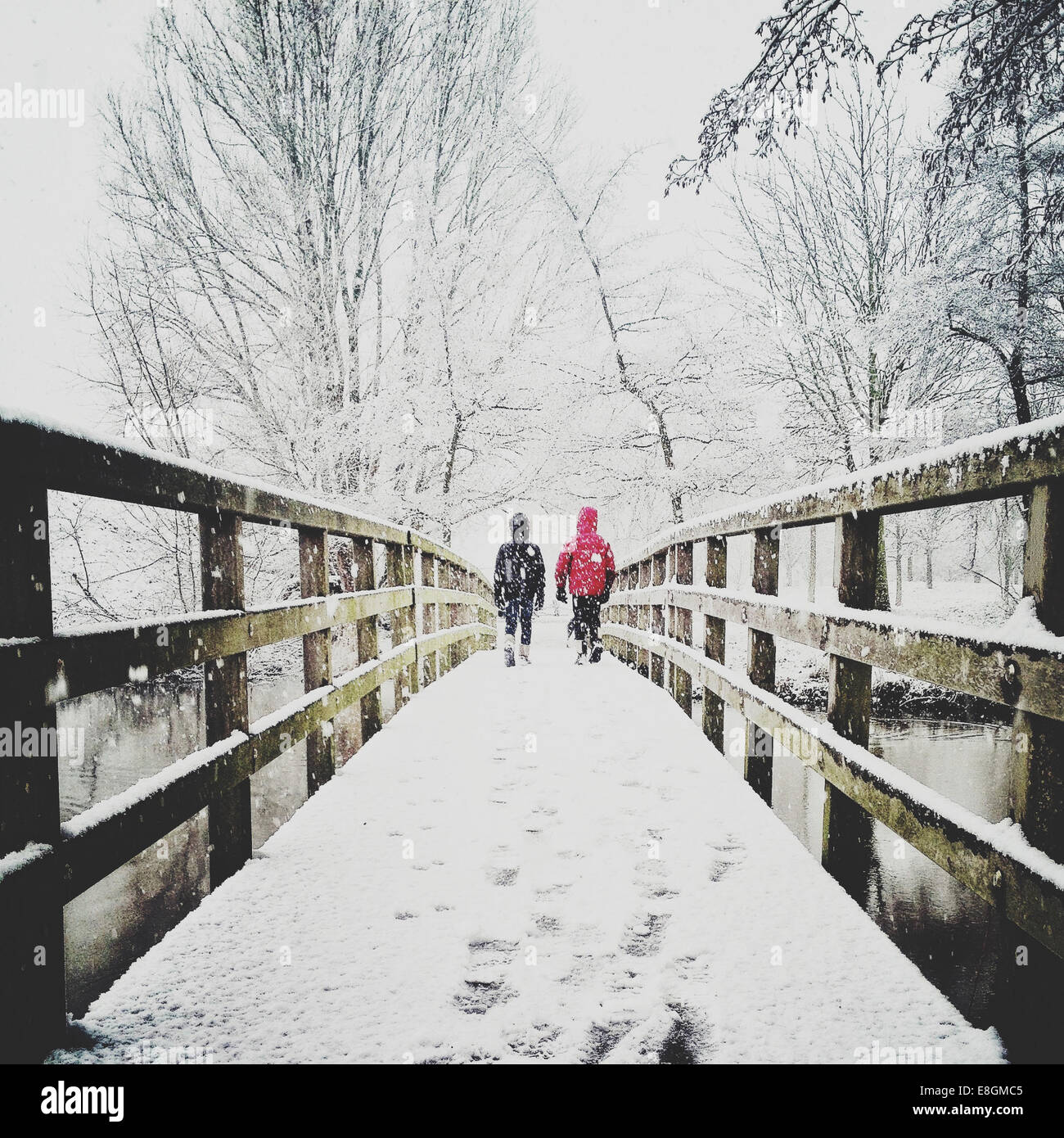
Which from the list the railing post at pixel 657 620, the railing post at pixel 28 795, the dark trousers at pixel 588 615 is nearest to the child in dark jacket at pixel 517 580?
the dark trousers at pixel 588 615

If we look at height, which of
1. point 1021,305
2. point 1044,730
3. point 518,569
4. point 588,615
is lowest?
point 588,615

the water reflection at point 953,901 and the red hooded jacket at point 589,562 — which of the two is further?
the red hooded jacket at point 589,562

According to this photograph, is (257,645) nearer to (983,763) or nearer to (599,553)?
(599,553)

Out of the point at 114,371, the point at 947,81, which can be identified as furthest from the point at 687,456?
the point at 114,371

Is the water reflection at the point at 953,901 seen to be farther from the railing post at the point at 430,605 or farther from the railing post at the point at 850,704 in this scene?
the railing post at the point at 430,605

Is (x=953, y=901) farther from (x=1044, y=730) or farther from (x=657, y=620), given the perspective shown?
(x=1044, y=730)

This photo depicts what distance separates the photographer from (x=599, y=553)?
8359mm

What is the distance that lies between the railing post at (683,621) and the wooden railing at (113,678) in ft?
8.87

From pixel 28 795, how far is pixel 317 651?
1.91 metres

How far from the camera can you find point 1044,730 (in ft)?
4.64

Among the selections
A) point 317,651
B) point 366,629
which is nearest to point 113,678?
point 317,651

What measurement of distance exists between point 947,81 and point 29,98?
12.9 meters

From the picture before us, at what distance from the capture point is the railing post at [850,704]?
2.25 metres

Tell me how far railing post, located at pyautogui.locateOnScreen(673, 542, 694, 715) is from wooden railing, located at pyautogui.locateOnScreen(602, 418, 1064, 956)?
54.1 inches
